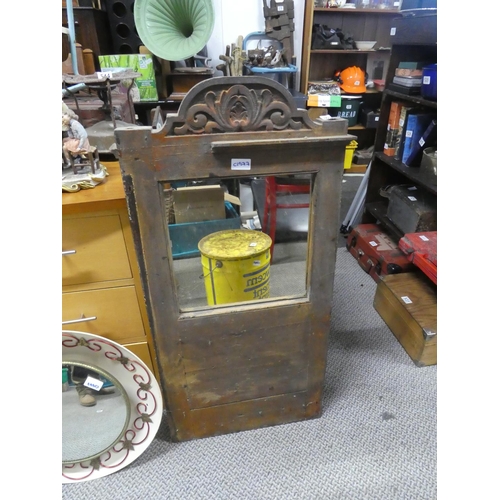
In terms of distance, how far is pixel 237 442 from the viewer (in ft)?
4.11

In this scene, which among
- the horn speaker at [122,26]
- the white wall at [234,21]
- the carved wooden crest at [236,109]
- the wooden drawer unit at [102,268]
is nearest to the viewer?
the carved wooden crest at [236,109]

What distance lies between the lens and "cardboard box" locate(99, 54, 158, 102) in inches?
81.3

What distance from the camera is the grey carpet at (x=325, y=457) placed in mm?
1116

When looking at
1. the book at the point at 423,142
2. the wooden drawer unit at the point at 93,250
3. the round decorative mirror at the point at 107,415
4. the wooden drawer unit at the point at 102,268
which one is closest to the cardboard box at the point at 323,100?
the book at the point at 423,142

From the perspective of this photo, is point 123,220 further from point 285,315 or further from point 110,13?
point 110,13

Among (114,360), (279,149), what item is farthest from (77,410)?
(279,149)

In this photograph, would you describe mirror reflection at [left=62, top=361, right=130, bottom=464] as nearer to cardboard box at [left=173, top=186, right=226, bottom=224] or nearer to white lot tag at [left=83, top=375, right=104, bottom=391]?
white lot tag at [left=83, top=375, right=104, bottom=391]

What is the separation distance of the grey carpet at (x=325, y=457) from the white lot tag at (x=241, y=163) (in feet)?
3.18

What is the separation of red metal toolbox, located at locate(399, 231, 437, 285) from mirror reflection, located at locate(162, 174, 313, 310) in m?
0.56

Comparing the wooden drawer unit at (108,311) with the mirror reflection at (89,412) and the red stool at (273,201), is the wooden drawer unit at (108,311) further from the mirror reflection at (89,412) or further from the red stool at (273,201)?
the red stool at (273,201)

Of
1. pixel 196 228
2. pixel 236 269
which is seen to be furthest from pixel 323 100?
pixel 236 269

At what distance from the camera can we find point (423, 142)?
6.13 feet

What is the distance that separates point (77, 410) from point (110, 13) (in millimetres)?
2291

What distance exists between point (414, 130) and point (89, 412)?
78.4 inches
